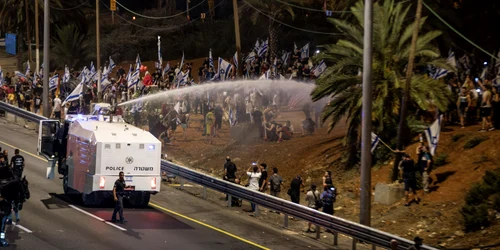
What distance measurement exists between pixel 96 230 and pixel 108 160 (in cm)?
261

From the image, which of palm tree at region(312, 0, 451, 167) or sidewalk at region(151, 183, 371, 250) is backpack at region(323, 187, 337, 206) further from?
palm tree at region(312, 0, 451, 167)

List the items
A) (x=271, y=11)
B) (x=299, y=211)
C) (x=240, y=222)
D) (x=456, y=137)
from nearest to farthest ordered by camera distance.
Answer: (x=299, y=211) < (x=240, y=222) < (x=456, y=137) < (x=271, y=11)

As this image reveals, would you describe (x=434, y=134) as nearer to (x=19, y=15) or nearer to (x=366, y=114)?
A: (x=366, y=114)

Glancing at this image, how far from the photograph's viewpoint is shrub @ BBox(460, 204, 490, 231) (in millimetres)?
27609

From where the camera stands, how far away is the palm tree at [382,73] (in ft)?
114

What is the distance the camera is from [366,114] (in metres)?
25.3

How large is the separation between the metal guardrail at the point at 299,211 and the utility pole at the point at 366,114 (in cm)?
77

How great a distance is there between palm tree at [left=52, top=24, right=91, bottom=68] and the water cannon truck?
154ft

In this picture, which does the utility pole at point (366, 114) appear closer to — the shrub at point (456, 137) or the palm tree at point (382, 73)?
the palm tree at point (382, 73)

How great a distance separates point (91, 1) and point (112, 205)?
71.9 metres

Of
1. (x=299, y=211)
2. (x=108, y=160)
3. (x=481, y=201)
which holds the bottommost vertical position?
(x=299, y=211)

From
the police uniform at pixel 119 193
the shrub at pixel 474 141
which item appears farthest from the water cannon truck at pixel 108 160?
the shrub at pixel 474 141

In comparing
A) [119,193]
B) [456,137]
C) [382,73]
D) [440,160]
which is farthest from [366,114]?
[456,137]

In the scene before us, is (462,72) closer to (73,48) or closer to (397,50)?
(397,50)
